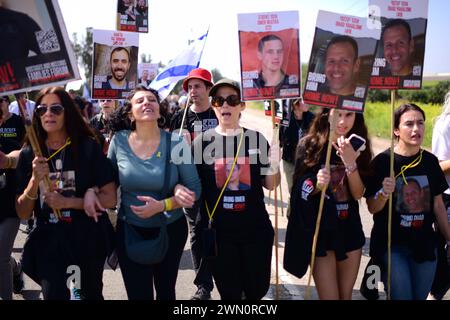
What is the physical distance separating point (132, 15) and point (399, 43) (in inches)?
178

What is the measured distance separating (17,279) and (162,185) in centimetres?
253

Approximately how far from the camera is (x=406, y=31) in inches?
155

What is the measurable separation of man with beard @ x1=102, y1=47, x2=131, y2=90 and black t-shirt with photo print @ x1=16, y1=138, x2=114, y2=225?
2.31 metres

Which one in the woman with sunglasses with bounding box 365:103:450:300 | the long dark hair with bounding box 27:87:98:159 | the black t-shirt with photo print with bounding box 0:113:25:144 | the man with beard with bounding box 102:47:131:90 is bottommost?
the woman with sunglasses with bounding box 365:103:450:300

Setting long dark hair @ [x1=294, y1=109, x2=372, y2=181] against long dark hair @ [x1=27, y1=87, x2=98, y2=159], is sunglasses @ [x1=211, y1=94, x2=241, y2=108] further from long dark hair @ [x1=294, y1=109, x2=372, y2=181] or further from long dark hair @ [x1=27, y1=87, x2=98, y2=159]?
long dark hair @ [x1=27, y1=87, x2=98, y2=159]

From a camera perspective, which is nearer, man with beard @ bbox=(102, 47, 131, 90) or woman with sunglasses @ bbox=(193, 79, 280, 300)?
woman with sunglasses @ bbox=(193, 79, 280, 300)

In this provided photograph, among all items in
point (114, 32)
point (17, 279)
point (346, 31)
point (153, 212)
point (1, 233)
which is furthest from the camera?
point (114, 32)

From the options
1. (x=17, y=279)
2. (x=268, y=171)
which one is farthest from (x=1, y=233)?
(x=268, y=171)

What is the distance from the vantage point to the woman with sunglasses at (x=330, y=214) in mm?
3674

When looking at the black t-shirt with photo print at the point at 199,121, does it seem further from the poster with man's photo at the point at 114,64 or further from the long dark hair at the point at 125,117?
the long dark hair at the point at 125,117

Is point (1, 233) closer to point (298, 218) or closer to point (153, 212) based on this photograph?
point (153, 212)

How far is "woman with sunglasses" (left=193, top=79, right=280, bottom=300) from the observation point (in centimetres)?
372

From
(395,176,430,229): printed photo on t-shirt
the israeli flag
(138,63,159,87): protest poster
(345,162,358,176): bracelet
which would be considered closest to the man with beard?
the israeli flag

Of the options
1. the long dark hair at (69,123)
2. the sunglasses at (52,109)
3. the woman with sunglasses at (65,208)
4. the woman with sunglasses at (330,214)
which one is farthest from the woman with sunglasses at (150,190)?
the woman with sunglasses at (330,214)
